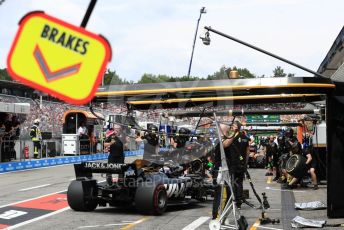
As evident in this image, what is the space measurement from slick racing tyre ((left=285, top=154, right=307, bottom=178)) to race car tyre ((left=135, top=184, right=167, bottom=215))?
559 cm

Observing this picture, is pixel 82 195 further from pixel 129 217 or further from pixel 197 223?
pixel 197 223

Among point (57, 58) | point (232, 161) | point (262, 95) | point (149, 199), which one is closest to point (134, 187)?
point (149, 199)

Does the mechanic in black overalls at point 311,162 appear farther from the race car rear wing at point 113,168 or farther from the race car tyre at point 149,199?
the race car rear wing at point 113,168

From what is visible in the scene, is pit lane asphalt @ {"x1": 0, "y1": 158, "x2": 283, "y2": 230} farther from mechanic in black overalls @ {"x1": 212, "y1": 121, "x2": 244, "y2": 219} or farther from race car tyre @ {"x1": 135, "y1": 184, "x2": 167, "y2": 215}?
mechanic in black overalls @ {"x1": 212, "y1": 121, "x2": 244, "y2": 219}

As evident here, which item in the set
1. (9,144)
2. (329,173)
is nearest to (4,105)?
(9,144)

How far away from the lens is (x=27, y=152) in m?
22.8

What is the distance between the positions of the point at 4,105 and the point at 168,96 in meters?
13.5

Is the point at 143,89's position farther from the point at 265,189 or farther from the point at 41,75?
the point at 265,189

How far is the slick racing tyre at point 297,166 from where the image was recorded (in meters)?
13.8

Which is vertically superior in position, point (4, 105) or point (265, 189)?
point (4, 105)

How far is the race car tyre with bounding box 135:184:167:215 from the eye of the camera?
9203mm

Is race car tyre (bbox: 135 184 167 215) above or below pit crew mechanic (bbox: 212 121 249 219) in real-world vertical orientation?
below

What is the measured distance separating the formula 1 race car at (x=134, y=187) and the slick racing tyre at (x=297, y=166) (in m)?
4.40

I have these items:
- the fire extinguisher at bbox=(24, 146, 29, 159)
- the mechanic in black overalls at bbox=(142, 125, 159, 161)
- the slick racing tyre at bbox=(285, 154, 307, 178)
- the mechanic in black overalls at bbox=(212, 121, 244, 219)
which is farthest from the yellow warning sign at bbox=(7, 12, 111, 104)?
the fire extinguisher at bbox=(24, 146, 29, 159)
